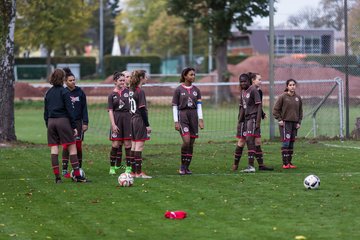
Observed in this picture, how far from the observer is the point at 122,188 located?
13.8m

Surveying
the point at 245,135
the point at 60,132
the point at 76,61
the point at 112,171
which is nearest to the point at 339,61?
the point at 245,135

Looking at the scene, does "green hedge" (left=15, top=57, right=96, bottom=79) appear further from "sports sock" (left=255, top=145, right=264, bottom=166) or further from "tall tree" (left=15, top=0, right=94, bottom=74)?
"sports sock" (left=255, top=145, right=264, bottom=166)

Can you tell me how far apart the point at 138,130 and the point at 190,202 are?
3420 millimetres

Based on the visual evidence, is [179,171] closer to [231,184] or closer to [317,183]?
[231,184]

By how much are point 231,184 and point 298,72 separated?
28052 mm

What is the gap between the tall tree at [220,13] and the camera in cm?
4466

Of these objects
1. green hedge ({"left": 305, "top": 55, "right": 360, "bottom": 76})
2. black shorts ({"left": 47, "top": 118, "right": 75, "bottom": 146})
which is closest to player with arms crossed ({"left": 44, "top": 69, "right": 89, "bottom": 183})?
black shorts ({"left": 47, "top": 118, "right": 75, "bottom": 146})

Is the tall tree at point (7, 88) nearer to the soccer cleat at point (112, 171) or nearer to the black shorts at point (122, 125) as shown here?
the black shorts at point (122, 125)

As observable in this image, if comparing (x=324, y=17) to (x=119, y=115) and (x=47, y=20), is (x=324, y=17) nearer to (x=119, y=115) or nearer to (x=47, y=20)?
(x=119, y=115)

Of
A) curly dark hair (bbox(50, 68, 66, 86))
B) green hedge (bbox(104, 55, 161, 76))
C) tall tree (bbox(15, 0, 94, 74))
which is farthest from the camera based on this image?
green hedge (bbox(104, 55, 161, 76))

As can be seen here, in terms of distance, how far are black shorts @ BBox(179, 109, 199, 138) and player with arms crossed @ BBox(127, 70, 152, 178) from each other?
0.75 metres

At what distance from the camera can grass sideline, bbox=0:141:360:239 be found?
392 inches

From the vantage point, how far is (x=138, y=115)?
50.2ft

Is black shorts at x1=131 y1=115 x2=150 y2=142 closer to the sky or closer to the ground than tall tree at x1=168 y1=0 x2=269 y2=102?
closer to the ground
